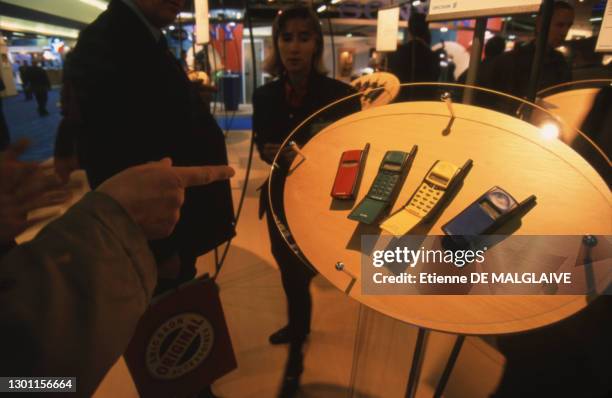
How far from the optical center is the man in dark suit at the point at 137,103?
665 mm

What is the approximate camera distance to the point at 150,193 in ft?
1.08

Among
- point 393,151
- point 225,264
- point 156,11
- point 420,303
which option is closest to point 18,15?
point 156,11

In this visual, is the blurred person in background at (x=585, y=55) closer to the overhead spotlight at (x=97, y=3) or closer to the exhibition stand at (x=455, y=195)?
the exhibition stand at (x=455, y=195)

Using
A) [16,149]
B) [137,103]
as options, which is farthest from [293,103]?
[16,149]

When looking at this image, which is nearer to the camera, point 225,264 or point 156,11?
point 156,11

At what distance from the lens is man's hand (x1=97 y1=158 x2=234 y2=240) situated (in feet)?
1.04

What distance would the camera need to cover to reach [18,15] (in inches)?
25.6

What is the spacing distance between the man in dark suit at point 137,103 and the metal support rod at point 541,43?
734mm

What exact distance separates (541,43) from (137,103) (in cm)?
83

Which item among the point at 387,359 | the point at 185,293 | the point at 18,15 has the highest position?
the point at 18,15

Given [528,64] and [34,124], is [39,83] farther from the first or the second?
[528,64]

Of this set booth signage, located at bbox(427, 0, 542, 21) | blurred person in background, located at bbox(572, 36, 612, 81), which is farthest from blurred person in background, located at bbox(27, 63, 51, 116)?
blurred person in background, located at bbox(572, 36, 612, 81)

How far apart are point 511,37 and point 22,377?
7.52 meters

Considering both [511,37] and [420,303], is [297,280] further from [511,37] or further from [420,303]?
[511,37]
